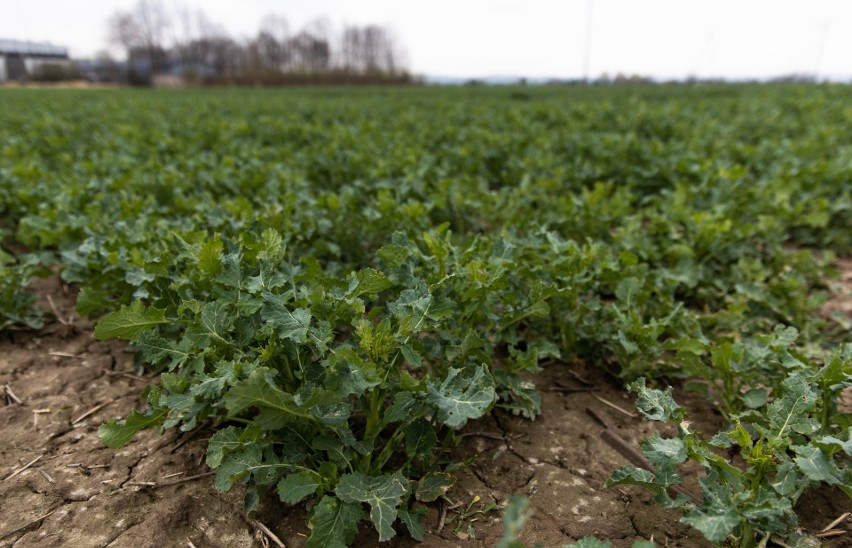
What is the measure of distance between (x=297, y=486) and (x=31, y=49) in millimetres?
108715

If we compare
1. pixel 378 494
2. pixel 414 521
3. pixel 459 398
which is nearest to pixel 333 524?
pixel 378 494

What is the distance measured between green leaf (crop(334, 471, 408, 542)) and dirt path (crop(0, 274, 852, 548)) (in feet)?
0.73

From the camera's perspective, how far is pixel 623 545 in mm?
1797

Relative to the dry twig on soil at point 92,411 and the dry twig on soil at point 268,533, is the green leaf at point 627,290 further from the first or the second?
the dry twig on soil at point 92,411

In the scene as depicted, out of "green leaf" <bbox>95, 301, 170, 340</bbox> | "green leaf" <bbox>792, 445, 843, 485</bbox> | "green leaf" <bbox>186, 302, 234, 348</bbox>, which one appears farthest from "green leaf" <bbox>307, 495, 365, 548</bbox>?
"green leaf" <bbox>792, 445, 843, 485</bbox>

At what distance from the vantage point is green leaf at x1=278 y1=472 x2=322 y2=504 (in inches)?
65.6

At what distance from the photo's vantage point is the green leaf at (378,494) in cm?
163

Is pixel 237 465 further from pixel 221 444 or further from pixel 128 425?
pixel 128 425

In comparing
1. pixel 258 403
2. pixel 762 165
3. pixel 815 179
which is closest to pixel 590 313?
pixel 258 403

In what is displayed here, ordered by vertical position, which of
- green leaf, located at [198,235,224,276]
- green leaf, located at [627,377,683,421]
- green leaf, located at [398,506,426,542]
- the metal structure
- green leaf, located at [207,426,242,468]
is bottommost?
green leaf, located at [398,506,426,542]

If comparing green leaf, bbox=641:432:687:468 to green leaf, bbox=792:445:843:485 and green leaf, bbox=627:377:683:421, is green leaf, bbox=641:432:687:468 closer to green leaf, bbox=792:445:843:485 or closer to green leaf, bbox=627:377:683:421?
green leaf, bbox=627:377:683:421

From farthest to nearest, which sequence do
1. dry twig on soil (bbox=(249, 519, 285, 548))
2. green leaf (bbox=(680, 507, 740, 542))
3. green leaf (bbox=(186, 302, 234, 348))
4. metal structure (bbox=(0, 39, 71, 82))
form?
metal structure (bbox=(0, 39, 71, 82)), green leaf (bbox=(186, 302, 234, 348)), dry twig on soil (bbox=(249, 519, 285, 548)), green leaf (bbox=(680, 507, 740, 542))

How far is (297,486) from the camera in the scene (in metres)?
1.70

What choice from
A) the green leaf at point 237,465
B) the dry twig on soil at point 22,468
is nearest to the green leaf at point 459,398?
the green leaf at point 237,465
